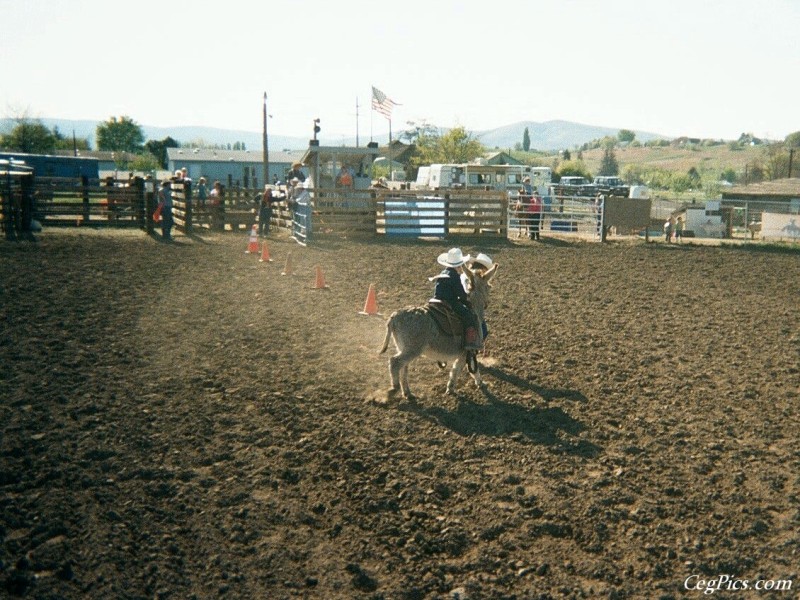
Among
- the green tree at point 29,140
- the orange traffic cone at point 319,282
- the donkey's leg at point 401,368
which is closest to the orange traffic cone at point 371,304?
the orange traffic cone at point 319,282

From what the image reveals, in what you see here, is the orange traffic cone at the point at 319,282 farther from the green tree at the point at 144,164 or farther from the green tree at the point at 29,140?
the green tree at the point at 144,164

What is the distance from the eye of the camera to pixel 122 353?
9961 millimetres

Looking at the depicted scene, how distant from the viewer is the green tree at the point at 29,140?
8100 cm

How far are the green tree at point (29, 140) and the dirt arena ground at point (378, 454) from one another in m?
76.5

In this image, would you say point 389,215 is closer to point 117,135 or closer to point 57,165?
point 57,165

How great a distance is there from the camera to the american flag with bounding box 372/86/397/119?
128 feet

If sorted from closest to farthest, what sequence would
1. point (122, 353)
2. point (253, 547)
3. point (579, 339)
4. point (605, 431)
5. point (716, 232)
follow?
point (253, 547) → point (605, 431) → point (122, 353) → point (579, 339) → point (716, 232)

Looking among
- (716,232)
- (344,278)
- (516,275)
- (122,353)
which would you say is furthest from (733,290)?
(716,232)

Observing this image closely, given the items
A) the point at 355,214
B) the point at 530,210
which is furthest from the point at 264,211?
the point at 530,210

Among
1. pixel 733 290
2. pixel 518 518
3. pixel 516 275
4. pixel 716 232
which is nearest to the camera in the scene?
pixel 518 518

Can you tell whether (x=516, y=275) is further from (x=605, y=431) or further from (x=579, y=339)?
(x=605, y=431)

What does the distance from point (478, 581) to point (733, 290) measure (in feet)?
42.3

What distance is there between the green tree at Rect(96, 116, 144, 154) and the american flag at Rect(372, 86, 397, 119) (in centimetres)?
8586

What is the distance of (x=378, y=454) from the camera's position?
22.9 ft
